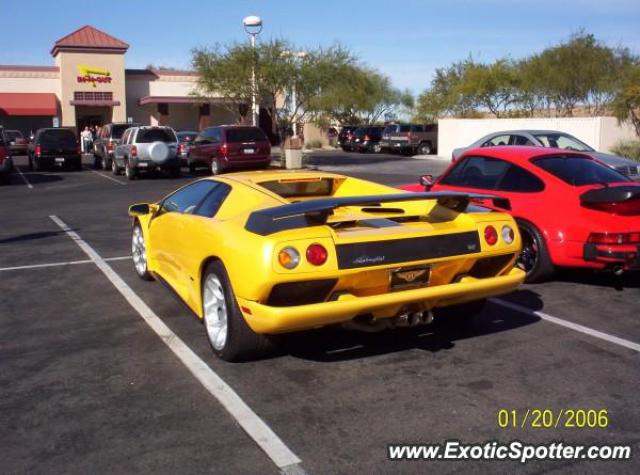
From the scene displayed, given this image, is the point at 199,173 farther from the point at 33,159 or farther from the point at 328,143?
the point at 328,143

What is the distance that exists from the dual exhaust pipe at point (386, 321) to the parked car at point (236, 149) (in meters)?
18.5

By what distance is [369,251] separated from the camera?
433cm

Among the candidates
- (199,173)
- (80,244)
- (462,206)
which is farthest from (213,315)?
(199,173)

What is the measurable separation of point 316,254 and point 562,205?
348 centimetres

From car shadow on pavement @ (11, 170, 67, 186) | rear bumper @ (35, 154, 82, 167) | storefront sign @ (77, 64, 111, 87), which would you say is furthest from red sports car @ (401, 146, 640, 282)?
storefront sign @ (77, 64, 111, 87)

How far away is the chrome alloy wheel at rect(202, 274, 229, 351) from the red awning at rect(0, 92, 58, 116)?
4408cm

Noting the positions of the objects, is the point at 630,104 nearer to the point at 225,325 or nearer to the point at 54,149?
the point at 54,149

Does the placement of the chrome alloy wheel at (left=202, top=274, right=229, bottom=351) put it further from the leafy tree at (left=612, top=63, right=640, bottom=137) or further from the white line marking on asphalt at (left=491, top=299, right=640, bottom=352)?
the leafy tree at (left=612, top=63, right=640, bottom=137)

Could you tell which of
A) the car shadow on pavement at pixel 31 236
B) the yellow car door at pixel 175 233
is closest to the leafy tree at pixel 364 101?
the car shadow on pavement at pixel 31 236

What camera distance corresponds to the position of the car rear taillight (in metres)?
6.25

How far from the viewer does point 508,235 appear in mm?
4965

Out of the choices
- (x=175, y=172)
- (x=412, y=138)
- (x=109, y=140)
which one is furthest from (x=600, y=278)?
(x=412, y=138)

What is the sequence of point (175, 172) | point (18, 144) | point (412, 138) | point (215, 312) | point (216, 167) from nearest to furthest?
point (215, 312), point (175, 172), point (216, 167), point (412, 138), point (18, 144)

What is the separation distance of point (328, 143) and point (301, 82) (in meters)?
23.6
